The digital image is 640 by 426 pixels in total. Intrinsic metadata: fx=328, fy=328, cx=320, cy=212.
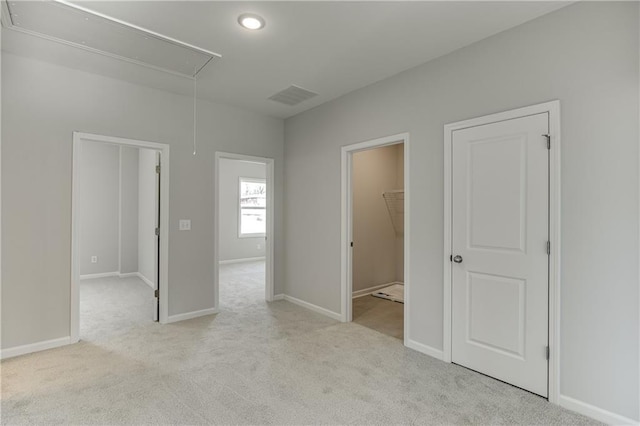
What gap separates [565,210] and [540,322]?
790 millimetres

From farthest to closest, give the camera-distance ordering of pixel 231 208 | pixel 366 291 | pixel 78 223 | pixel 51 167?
pixel 231 208 < pixel 366 291 < pixel 78 223 < pixel 51 167

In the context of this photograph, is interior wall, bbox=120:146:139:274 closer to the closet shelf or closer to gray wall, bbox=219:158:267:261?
gray wall, bbox=219:158:267:261

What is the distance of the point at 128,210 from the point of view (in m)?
6.47

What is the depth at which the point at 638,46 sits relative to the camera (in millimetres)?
1920

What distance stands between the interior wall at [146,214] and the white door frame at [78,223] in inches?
74.7

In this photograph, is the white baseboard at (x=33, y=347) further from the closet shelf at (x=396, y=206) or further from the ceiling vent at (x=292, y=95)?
the closet shelf at (x=396, y=206)

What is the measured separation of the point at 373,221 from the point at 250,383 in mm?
3349

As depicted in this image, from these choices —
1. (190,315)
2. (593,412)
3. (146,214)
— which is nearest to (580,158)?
(593,412)

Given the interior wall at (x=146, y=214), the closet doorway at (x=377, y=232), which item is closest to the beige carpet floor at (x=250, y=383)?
the closet doorway at (x=377, y=232)

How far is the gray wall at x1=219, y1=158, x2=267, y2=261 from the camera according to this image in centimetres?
782

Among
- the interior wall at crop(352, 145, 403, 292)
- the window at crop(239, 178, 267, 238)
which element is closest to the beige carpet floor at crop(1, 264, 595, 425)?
the interior wall at crop(352, 145, 403, 292)

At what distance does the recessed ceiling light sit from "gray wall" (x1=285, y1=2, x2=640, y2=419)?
1509mm

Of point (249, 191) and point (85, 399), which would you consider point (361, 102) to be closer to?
point (85, 399)

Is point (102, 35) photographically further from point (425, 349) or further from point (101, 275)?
point (101, 275)
